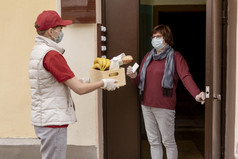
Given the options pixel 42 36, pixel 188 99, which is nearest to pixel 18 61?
pixel 42 36

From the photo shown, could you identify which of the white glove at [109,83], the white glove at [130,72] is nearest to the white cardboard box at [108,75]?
the white glove at [109,83]

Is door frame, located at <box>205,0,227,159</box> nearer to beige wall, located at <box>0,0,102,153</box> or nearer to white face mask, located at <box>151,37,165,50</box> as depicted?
white face mask, located at <box>151,37,165,50</box>

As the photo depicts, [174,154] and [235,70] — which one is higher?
[235,70]

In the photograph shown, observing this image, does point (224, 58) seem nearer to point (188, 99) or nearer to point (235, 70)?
point (235, 70)

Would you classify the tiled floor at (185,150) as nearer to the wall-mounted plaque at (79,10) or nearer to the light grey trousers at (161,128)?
the light grey trousers at (161,128)

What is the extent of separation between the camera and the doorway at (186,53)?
18.4 feet

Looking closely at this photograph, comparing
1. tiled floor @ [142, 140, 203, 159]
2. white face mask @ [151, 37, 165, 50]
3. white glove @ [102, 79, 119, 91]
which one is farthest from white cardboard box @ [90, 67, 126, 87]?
tiled floor @ [142, 140, 203, 159]

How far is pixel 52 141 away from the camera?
274 centimetres

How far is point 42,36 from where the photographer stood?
111 inches

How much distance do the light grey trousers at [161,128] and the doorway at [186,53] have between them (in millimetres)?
743

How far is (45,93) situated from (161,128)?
144cm

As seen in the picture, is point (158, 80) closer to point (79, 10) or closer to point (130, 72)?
point (130, 72)

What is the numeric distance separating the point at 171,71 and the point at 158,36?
1.32 feet

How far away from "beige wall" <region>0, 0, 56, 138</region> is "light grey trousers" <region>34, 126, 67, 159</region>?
1.39m
